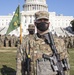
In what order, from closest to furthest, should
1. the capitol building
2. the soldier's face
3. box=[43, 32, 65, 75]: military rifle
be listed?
box=[43, 32, 65, 75]: military rifle, the soldier's face, the capitol building

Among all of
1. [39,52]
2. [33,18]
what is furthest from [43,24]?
[33,18]

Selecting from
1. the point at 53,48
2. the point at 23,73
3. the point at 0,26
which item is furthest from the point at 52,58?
the point at 0,26

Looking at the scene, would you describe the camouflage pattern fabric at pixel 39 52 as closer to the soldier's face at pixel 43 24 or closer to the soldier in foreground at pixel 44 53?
the soldier in foreground at pixel 44 53

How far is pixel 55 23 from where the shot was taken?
4496 inches

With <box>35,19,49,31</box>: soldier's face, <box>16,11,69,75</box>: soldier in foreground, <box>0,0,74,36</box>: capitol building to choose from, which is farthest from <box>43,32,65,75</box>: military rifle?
Result: <box>0,0,74,36</box>: capitol building

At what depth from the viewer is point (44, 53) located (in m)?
4.47

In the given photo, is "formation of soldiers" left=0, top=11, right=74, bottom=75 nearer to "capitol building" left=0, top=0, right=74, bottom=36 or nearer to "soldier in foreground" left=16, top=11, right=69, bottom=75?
"soldier in foreground" left=16, top=11, right=69, bottom=75

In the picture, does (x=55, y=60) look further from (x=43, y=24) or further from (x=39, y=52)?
(x=43, y=24)

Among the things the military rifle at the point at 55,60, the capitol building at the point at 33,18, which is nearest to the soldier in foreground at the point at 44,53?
the military rifle at the point at 55,60

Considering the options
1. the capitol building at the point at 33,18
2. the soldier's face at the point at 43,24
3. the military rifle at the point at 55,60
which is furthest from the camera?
the capitol building at the point at 33,18

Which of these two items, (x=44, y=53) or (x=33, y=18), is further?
(x=33, y=18)

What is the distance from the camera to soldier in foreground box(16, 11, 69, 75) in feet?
14.5

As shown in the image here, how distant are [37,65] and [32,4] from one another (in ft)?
380

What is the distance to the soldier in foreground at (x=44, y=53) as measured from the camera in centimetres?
441
